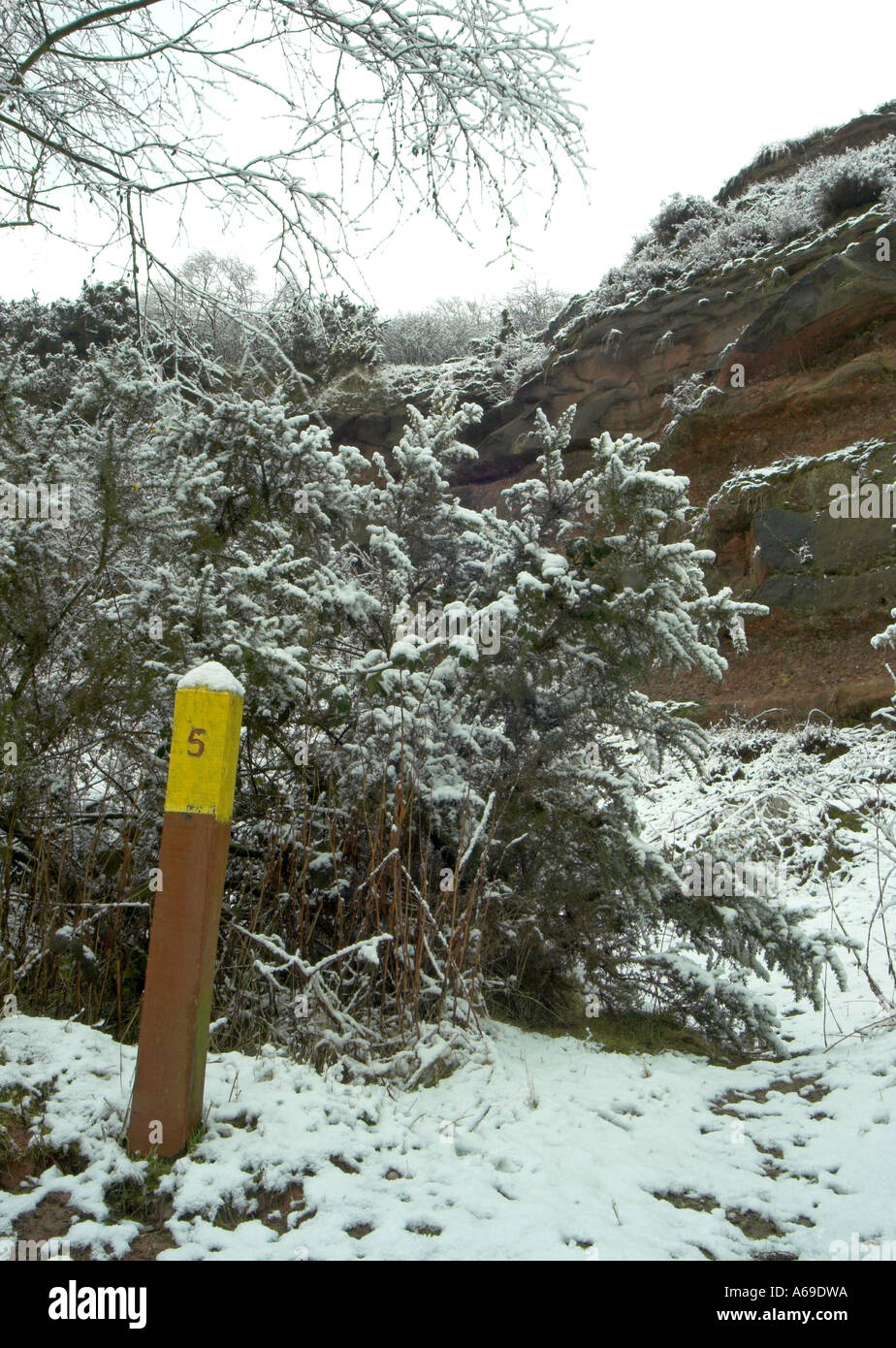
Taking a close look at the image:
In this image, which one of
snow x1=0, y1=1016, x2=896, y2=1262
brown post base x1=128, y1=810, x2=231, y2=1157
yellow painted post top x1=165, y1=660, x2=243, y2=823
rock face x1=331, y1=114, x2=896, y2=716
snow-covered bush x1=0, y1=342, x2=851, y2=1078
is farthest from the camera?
rock face x1=331, y1=114, x2=896, y2=716

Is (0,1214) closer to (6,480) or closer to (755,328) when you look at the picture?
(6,480)

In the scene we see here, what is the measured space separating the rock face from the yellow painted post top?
31.7ft

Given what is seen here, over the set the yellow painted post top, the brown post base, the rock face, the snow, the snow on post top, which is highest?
the rock face

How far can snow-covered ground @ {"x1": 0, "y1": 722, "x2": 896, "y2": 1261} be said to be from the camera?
2439 mm

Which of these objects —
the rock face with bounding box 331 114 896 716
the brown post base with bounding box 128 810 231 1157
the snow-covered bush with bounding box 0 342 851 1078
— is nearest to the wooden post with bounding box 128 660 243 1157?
the brown post base with bounding box 128 810 231 1157

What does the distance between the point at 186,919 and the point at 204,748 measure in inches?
20.8

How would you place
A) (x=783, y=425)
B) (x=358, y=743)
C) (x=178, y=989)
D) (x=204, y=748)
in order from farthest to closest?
(x=783, y=425) → (x=358, y=743) → (x=204, y=748) → (x=178, y=989)

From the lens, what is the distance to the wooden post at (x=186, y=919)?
8.72 feet

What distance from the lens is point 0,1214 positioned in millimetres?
2385

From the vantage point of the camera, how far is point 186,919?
2730mm

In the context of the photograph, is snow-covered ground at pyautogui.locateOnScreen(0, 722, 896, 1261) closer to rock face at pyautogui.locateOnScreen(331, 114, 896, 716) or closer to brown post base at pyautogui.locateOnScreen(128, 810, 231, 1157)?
brown post base at pyautogui.locateOnScreen(128, 810, 231, 1157)

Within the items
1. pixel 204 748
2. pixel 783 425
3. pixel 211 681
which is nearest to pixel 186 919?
pixel 204 748

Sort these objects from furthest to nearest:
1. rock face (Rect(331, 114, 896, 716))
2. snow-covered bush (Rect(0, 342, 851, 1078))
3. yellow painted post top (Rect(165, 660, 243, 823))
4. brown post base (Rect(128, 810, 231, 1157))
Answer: rock face (Rect(331, 114, 896, 716)) → snow-covered bush (Rect(0, 342, 851, 1078)) → yellow painted post top (Rect(165, 660, 243, 823)) → brown post base (Rect(128, 810, 231, 1157))

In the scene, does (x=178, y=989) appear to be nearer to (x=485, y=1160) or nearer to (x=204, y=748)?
(x=204, y=748)
